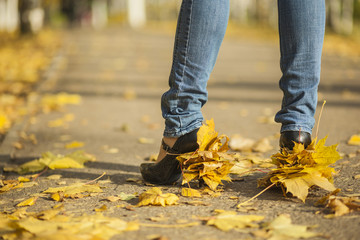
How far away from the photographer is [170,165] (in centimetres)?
237

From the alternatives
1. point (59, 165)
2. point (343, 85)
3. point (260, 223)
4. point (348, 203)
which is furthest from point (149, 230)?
point (343, 85)

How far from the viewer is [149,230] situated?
1.81 m

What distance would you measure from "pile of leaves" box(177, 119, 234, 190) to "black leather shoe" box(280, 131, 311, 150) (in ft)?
0.89

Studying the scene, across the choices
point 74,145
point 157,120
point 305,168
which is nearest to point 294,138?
point 305,168

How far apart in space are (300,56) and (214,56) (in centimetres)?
41

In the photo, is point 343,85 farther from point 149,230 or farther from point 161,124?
point 149,230

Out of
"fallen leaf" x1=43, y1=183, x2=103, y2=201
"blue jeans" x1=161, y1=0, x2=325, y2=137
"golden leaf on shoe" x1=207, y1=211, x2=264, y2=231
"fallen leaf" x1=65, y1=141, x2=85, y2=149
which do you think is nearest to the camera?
"golden leaf on shoe" x1=207, y1=211, x2=264, y2=231

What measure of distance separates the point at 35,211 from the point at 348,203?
136cm

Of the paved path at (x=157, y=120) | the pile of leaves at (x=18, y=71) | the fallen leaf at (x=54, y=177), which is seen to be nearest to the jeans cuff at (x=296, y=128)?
the paved path at (x=157, y=120)

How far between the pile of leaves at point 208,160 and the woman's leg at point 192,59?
9cm

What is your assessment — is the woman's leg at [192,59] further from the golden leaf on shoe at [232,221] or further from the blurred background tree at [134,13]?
the blurred background tree at [134,13]

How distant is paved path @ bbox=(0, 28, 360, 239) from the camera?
6.59 ft

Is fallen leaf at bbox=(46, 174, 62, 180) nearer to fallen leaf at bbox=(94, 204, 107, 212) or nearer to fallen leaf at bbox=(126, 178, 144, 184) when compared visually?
fallen leaf at bbox=(126, 178, 144, 184)

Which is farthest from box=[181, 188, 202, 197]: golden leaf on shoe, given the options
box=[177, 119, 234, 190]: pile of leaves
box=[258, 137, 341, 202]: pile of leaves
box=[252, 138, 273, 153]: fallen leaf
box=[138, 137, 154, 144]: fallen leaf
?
box=[138, 137, 154, 144]: fallen leaf
